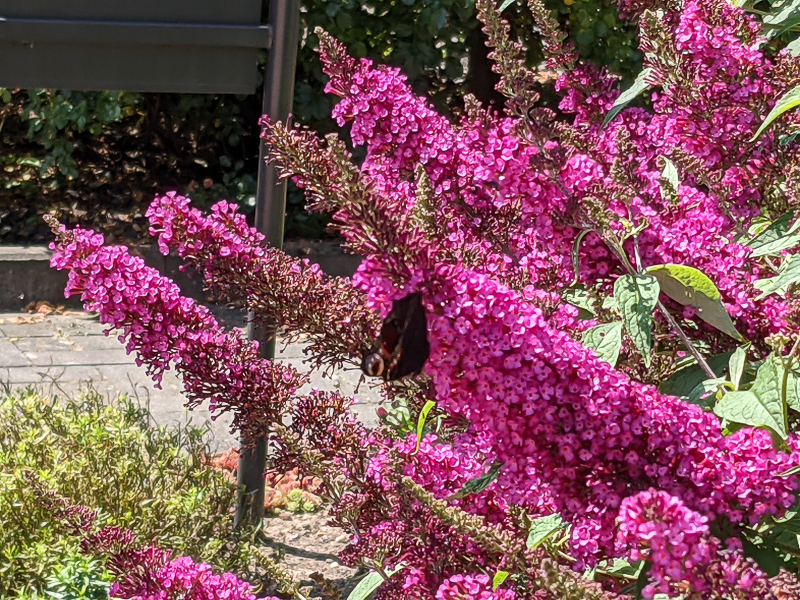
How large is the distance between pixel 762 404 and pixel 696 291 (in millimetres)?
210

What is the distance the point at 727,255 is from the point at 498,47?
0.47 metres

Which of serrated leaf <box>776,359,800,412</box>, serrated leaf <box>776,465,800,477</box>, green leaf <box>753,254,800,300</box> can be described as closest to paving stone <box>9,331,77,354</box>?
green leaf <box>753,254,800,300</box>

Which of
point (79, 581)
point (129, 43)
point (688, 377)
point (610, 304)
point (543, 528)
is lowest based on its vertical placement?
point (79, 581)

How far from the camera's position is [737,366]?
1569 millimetres

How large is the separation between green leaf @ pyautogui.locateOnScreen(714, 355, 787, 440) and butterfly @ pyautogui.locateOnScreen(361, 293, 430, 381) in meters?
0.39

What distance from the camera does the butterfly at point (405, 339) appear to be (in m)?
1.24

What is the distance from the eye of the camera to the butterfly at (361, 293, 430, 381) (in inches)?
48.8

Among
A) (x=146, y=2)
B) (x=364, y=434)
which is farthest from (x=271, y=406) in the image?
(x=146, y=2)

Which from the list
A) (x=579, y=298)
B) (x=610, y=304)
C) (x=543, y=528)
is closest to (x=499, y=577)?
(x=543, y=528)

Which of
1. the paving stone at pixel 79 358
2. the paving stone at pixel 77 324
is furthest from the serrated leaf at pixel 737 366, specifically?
the paving stone at pixel 77 324

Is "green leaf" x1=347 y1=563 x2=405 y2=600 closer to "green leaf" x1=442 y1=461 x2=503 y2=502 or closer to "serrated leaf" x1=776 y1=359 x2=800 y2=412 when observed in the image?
"green leaf" x1=442 y1=461 x2=503 y2=502

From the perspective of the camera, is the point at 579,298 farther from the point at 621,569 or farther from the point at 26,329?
the point at 26,329

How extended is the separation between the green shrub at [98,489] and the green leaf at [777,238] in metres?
1.71

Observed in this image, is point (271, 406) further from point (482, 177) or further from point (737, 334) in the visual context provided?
point (737, 334)
